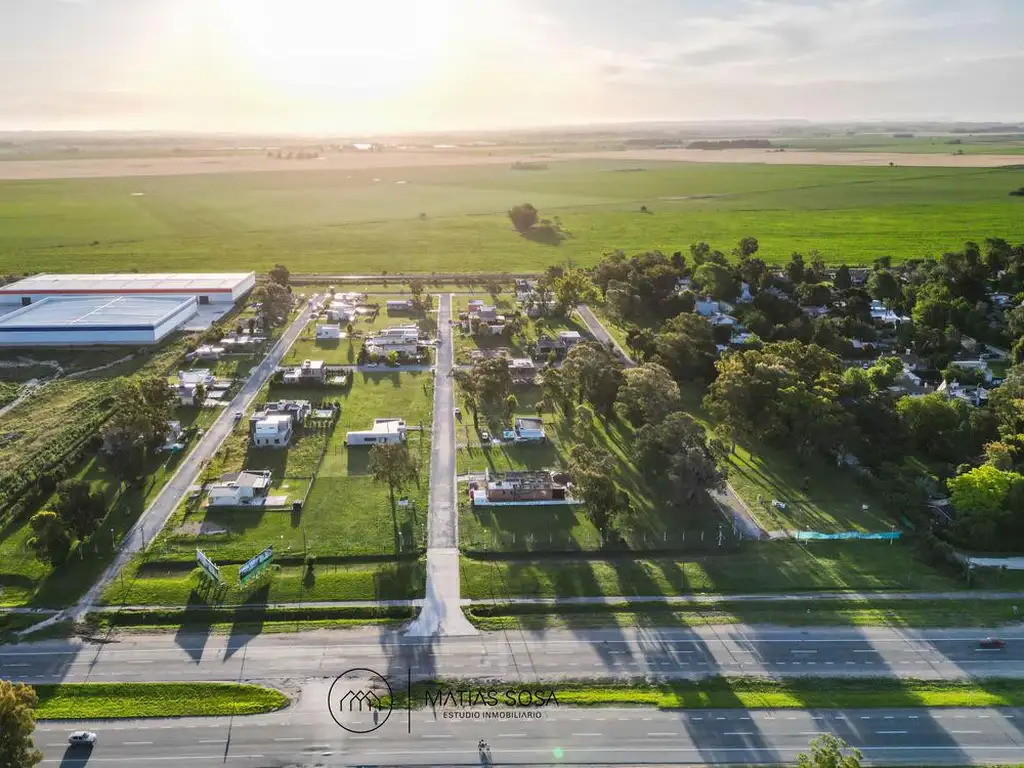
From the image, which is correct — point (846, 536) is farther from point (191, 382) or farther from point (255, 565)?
point (191, 382)

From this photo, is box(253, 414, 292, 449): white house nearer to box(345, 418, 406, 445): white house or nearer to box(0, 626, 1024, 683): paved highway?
box(345, 418, 406, 445): white house

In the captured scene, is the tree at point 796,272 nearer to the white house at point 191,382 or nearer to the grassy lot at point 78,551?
the white house at point 191,382

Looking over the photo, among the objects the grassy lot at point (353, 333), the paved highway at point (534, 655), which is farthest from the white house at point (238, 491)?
the grassy lot at point (353, 333)

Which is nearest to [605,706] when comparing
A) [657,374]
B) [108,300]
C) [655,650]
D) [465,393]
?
[655,650]

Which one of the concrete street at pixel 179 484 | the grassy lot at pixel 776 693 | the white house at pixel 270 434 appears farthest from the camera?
the white house at pixel 270 434

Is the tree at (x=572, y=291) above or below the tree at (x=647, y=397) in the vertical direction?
above

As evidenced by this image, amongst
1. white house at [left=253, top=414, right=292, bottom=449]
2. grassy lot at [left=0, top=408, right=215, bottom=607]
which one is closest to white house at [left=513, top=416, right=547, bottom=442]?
white house at [left=253, top=414, right=292, bottom=449]

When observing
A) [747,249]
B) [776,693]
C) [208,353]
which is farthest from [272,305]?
[747,249]

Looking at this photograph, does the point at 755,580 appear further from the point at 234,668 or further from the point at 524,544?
the point at 234,668
